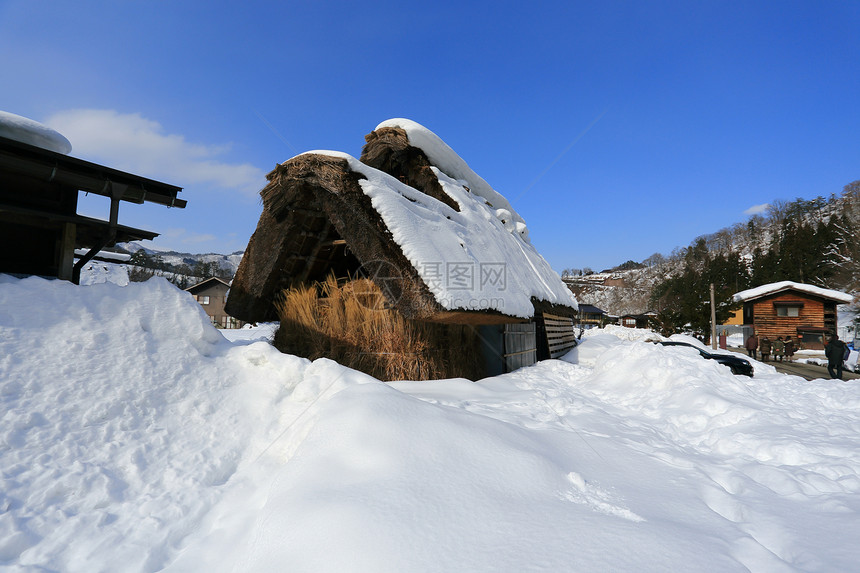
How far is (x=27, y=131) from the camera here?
443 cm

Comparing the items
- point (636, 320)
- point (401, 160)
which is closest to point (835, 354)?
point (401, 160)

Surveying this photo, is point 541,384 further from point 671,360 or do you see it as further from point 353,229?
point 353,229

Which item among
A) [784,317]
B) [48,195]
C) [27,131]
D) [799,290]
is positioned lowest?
[784,317]

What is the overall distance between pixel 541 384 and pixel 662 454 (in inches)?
109

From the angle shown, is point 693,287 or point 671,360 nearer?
point 671,360

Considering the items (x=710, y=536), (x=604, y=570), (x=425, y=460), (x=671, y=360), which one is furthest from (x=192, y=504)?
(x=671, y=360)

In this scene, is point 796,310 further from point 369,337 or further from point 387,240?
point 387,240

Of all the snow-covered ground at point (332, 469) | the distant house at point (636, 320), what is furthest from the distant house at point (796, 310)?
the snow-covered ground at point (332, 469)

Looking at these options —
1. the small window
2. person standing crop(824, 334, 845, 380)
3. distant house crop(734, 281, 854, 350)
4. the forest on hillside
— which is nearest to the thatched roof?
person standing crop(824, 334, 845, 380)

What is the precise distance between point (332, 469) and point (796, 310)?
3128 cm

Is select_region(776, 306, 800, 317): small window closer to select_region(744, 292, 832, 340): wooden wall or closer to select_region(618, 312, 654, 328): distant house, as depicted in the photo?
select_region(744, 292, 832, 340): wooden wall

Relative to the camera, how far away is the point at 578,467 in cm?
230

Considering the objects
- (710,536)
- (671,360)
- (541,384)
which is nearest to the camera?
(710,536)

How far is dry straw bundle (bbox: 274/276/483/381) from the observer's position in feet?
16.3
